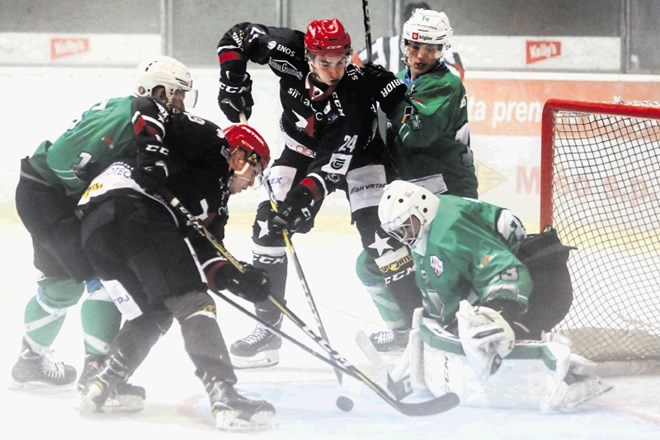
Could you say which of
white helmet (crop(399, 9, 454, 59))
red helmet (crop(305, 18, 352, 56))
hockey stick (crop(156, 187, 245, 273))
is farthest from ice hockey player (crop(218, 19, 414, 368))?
hockey stick (crop(156, 187, 245, 273))

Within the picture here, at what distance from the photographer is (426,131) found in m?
3.77

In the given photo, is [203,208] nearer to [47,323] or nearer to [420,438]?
[47,323]

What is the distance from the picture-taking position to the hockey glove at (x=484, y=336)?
2959mm

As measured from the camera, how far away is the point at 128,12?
23.6 ft

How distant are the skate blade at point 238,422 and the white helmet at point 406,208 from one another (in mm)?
651

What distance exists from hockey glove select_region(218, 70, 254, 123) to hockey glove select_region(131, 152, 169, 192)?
985 mm

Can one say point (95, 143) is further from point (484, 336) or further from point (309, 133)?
point (484, 336)

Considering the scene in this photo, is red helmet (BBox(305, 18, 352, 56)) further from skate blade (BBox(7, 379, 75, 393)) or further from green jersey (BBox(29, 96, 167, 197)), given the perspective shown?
skate blade (BBox(7, 379, 75, 393))

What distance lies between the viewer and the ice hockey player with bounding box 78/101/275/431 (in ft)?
9.67

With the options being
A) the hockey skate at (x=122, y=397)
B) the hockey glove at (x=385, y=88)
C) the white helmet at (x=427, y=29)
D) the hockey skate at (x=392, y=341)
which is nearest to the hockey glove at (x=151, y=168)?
the hockey skate at (x=122, y=397)

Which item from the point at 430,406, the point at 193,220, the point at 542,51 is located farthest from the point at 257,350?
the point at 542,51

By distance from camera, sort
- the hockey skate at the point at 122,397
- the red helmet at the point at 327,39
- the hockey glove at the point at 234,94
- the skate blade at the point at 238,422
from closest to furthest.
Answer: the skate blade at the point at 238,422
the hockey skate at the point at 122,397
the red helmet at the point at 327,39
the hockey glove at the point at 234,94

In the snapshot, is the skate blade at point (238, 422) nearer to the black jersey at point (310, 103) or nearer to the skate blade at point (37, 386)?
the skate blade at point (37, 386)

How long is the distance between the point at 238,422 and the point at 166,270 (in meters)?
0.42
